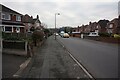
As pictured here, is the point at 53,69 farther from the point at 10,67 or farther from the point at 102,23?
the point at 102,23

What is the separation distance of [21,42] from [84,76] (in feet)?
29.0

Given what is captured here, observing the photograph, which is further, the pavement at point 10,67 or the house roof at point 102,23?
the house roof at point 102,23

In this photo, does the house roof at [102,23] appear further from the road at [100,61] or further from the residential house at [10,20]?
the road at [100,61]

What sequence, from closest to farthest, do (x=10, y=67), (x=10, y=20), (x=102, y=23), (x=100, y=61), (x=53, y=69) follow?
(x=53, y=69) → (x=10, y=67) → (x=100, y=61) → (x=10, y=20) → (x=102, y=23)

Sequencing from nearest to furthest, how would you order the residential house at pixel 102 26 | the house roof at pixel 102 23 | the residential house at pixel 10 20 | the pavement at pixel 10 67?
1. the pavement at pixel 10 67
2. the residential house at pixel 10 20
3. the residential house at pixel 102 26
4. the house roof at pixel 102 23

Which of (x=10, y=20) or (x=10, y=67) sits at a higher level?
(x=10, y=20)

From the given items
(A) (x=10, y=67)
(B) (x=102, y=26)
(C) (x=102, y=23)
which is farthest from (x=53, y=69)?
(C) (x=102, y=23)

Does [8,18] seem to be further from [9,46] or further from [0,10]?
[9,46]

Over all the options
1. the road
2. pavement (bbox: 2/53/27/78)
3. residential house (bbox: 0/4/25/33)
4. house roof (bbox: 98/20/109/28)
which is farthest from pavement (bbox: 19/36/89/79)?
house roof (bbox: 98/20/109/28)

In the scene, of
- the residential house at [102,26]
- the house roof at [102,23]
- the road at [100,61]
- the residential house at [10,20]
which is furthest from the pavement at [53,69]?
the house roof at [102,23]

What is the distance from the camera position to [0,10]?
116 feet

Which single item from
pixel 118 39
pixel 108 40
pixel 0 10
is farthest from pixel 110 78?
pixel 0 10

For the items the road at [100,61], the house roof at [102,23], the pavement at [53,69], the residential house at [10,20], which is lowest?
the pavement at [53,69]

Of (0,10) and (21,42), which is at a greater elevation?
(0,10)
